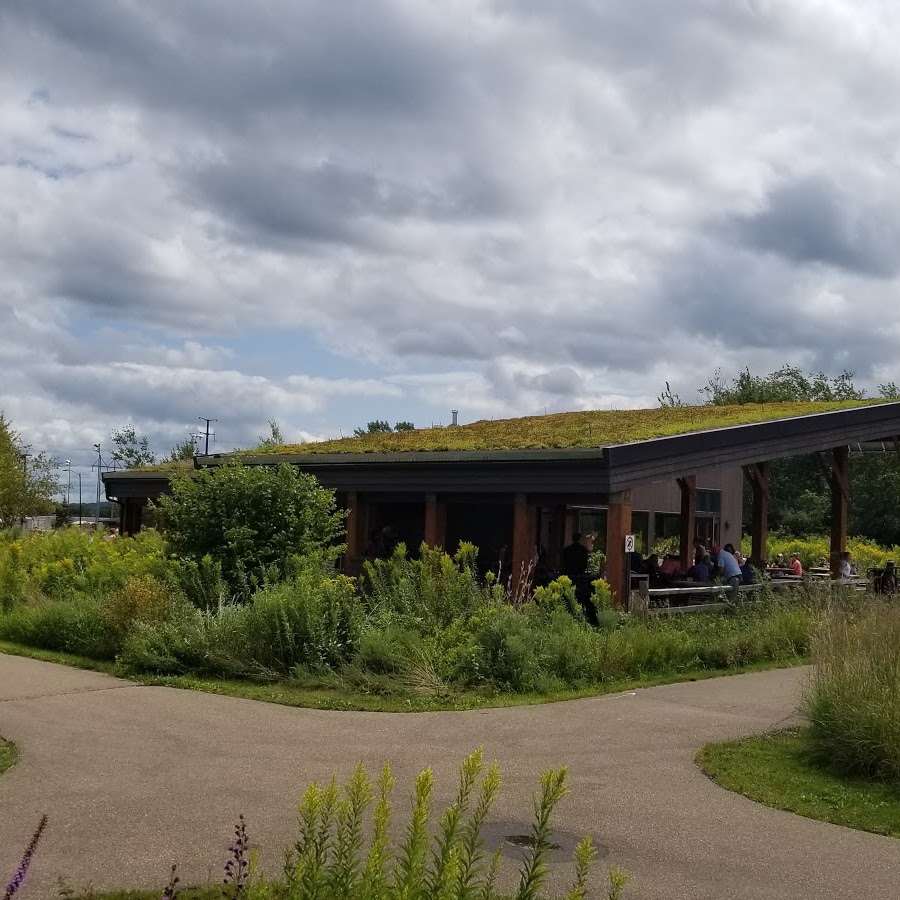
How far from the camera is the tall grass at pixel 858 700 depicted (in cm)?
815

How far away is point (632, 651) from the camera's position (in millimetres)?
12773

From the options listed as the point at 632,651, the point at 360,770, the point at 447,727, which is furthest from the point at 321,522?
the point at 360,770

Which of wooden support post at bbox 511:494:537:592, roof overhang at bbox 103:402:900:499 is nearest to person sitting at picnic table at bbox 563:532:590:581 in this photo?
wooden support post at bbox 511:494:537:592

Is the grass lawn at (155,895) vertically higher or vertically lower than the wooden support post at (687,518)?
lower

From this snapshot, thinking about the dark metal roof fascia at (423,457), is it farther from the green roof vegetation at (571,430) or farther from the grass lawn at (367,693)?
the grass lawn at (367,693)

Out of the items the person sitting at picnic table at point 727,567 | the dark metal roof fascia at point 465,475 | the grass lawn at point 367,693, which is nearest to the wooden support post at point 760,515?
the person sitting at picnic table at point 727,567

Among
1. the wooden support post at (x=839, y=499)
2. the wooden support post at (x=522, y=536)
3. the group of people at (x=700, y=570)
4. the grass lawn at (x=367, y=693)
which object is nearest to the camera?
the grass lawn at (x=367, y=693)

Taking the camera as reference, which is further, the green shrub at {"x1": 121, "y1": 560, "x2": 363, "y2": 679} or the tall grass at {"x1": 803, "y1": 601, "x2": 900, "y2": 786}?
the green shrub at {"x1": 121, "y1": 560, "x2": 363, "y2": 679}

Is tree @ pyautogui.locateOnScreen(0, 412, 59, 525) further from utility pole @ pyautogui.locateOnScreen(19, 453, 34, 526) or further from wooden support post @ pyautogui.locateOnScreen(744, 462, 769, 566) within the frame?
wooden support post @ pyautogui.locateOnScreen(744, 462, 769, 566)

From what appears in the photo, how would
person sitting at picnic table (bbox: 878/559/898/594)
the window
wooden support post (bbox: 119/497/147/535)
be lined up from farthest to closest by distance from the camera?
the window < wooden support post (bbox: 119/497/147/535) < person sitting at picnic table (bbox: 878/559/898/594)

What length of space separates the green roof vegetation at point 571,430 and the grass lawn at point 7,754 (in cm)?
930

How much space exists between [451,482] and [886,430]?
8.01 m

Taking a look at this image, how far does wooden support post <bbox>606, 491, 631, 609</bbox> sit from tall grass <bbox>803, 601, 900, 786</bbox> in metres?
6.48

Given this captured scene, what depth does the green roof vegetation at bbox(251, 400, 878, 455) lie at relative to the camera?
17.2m
